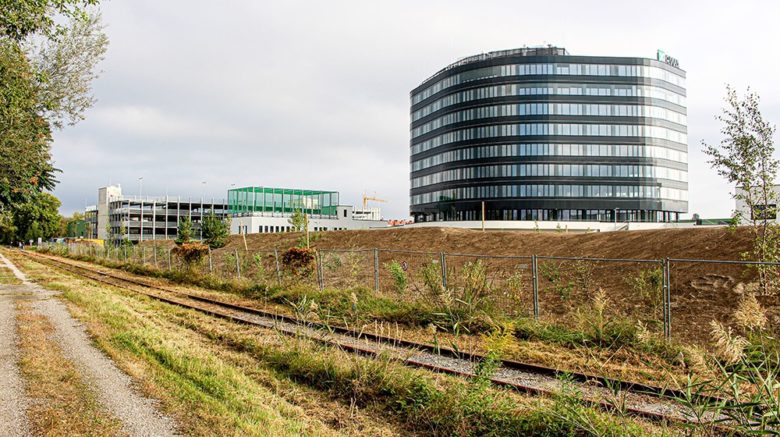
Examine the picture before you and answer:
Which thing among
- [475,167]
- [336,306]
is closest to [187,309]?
Result: [336,306]

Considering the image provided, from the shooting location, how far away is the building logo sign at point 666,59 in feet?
320

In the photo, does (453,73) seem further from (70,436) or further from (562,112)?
(70,436)

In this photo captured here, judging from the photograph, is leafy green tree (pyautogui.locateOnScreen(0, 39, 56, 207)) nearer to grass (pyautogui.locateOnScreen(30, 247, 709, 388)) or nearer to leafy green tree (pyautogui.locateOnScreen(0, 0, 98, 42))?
leafy green tree (pyautogui.locateOnScreen(0, 0, 98, 42))

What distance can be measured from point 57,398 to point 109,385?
0.80 meters

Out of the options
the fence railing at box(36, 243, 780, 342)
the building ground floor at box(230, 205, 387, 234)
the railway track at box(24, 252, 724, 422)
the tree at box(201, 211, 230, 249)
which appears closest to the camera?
the railway track at box(24, 252, 724, 422)

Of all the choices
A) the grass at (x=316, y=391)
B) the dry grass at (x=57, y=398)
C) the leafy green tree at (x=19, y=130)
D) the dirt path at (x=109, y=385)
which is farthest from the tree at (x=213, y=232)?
the dry grass at (x=57, y=398)

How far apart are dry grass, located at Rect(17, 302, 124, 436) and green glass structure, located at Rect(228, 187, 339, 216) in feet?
280

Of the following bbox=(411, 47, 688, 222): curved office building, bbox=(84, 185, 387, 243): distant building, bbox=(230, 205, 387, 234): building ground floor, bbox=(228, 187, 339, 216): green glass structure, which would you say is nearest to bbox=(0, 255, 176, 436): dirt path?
bbox=(84, 185, 387, 243): distant building

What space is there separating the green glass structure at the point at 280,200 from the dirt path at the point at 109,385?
83.1 meters

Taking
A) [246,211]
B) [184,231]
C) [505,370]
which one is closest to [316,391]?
[505,370]

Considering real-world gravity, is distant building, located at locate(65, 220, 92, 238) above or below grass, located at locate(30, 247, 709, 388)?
above

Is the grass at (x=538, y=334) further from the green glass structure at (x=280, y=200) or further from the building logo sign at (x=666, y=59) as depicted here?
the building logo sign at (x=666, y=59)

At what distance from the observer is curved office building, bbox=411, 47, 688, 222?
287 feet

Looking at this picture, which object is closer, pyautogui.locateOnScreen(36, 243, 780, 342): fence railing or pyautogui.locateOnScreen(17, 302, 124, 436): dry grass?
pyautogui.locateOnScreen(17, 302, 124, 436): dry grass
